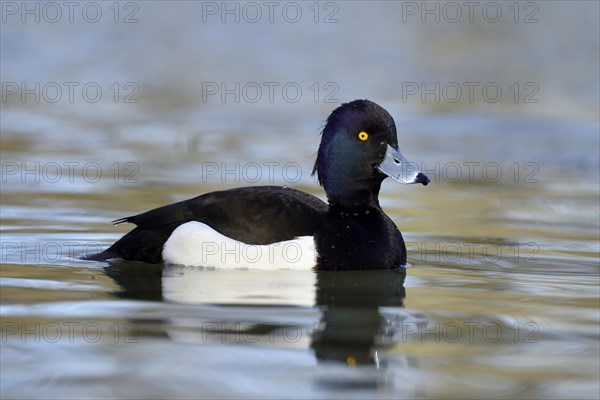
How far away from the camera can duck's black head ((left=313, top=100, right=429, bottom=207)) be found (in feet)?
26.1

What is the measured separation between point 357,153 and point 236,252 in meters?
1.11

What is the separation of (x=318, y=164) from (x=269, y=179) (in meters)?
2.96

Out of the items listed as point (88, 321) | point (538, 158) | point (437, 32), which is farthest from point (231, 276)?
point (437, 32)

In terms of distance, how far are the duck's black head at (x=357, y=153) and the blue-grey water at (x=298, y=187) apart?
0.67 m

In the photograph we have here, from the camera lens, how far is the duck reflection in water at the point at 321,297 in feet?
19.1
